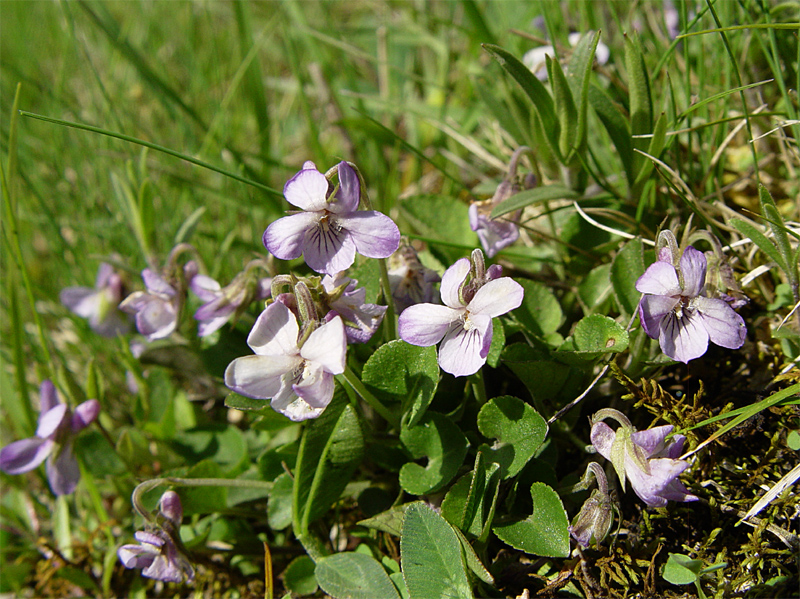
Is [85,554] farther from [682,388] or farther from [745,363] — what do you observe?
[745,363]

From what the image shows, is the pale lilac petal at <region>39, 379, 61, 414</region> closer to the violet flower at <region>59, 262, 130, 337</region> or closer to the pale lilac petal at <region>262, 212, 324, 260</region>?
the violet flower at <region>59, 262, 130, 337</region>

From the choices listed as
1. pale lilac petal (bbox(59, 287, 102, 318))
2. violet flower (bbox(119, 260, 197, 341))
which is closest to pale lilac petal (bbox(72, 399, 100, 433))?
violet flower (bbox(119, 260, 197, 341))

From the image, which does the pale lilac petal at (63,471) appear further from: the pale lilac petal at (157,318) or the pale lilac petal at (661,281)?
the pale lilac petal at (661,281)

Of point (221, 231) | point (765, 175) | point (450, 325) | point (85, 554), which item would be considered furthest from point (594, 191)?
point (85, 554)

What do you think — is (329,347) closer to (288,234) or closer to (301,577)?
(288,234)

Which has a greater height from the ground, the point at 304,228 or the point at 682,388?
the point at 304,228
